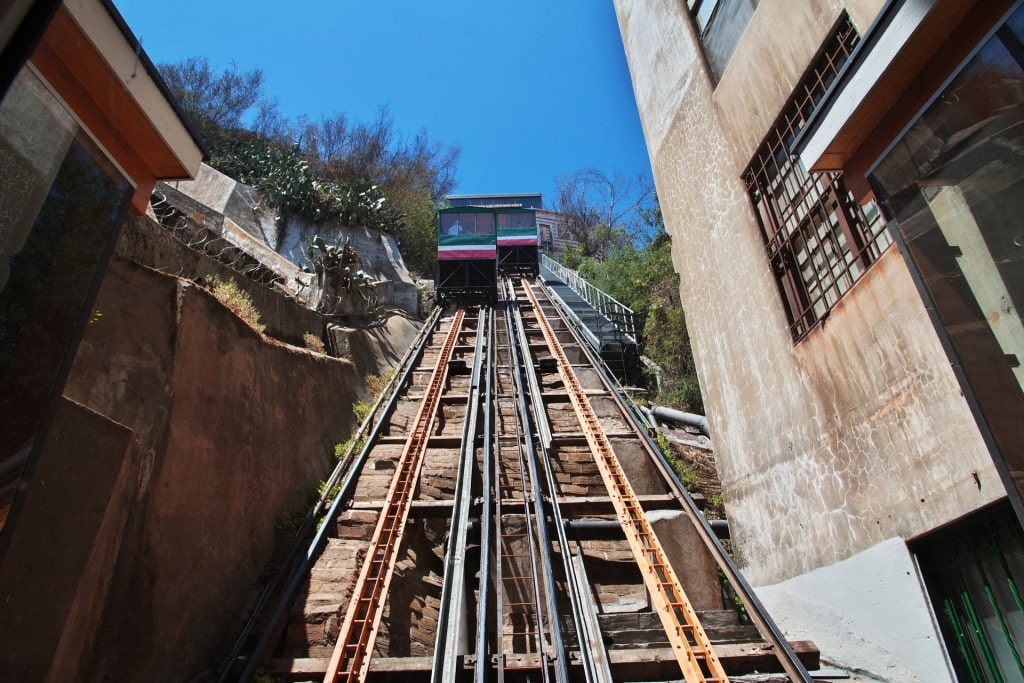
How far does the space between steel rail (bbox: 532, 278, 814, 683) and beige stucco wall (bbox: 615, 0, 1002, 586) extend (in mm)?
729

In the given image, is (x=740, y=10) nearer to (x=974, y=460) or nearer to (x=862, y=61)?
(x=862, y=61)

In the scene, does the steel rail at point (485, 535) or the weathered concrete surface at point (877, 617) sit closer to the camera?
the weathered concrete surface at point (877, 617)

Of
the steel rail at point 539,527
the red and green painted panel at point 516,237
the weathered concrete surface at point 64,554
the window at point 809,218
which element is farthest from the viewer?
the red and green painted panel at point 516,237

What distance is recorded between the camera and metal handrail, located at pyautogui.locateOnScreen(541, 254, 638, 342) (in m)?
13.5

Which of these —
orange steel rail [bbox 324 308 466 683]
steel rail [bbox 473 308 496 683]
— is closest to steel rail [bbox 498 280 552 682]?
steel rail [bbox 473 308 496 683]

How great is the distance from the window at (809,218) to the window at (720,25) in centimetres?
164

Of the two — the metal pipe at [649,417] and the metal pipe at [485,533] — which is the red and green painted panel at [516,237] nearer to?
the metal pipe at [485,533]

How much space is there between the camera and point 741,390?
6.26 meters

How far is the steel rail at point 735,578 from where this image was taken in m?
3.59

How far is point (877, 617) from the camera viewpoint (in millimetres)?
3895

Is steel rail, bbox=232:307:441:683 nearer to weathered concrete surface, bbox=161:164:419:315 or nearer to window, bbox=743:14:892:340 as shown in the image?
window, bbox=743:14:892:340

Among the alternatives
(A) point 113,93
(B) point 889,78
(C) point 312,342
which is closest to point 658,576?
(B) point 889,78

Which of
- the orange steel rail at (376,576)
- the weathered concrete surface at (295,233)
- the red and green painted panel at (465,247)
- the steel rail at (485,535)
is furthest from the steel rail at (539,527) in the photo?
the red and green painted panel at (465,247)

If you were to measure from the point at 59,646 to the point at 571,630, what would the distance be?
3.18m
